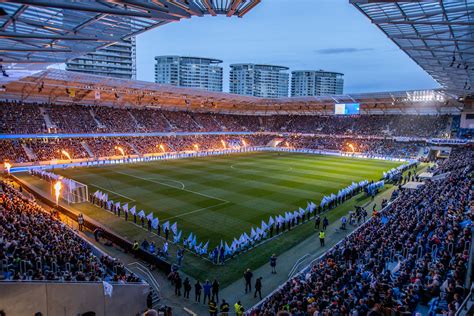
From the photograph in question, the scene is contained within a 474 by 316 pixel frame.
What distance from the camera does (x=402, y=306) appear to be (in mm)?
7824

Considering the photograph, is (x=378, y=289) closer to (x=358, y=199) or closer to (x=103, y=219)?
(x=103, y=219)

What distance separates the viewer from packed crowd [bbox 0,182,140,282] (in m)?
10.1

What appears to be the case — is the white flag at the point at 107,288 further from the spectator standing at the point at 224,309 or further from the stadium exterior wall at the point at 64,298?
the spectator standing at the point at 224,309

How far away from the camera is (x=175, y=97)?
6166cm

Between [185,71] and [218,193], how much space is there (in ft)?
483

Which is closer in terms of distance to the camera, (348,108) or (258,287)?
(258,287)

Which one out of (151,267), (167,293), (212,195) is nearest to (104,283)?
(167,293)

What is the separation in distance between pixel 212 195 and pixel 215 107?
168 feet

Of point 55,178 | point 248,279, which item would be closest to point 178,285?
point 248,279

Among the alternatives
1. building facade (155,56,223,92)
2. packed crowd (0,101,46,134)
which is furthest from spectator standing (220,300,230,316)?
building facade (155,56,223,92)

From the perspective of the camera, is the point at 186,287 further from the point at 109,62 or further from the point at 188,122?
the point at 109,62

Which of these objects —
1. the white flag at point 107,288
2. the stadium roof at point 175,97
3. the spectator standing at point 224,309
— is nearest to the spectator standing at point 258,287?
the spectator standing at point 224,309

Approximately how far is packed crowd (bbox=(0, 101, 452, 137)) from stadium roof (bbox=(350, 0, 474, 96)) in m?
45.5

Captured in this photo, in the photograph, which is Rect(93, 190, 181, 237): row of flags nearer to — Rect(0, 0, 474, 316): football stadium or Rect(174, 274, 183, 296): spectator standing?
Rect(0, 0, 474, 316): football stadium
